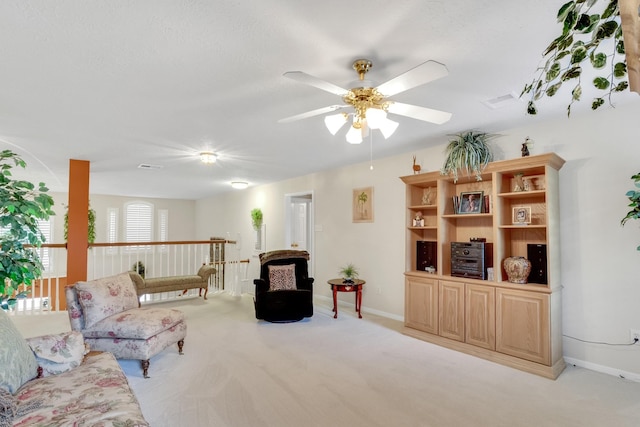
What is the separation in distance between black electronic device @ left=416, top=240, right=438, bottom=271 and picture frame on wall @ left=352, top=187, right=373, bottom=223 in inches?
43.8

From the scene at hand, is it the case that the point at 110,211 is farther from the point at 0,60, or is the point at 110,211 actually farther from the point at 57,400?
the point at 57,400

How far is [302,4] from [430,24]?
2.29ft

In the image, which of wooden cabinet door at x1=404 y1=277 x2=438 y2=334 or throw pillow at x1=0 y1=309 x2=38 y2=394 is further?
wooden cabinet door at x1=404 y1=277 x2=438 y2=334

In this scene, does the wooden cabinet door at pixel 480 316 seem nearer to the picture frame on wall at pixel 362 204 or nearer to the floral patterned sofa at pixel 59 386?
the picture frame on wall at pixel 362 204

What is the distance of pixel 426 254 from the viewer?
4.14 meters

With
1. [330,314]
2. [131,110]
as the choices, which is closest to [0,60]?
[131,110]

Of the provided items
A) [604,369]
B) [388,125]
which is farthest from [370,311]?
[388,125]

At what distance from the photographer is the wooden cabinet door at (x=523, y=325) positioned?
9.73 feet

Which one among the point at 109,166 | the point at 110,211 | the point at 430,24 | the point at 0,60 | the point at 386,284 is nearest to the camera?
the point at 430,24

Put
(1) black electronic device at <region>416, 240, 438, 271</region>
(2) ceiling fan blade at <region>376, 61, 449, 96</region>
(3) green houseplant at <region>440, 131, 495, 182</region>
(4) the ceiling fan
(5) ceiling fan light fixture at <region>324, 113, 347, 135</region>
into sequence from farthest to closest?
(1) black electronic device at <region>416, 240, 438, 271</region> → (3) green houseplant at <region>440, 131, 495, 182</region> → (5) ceiling fan light fixture at <region>324, 113, 347, 135</region> → (4) the ceiling fan → (2) ceiling fan blade at <region>376, 61, 449, 96</region>

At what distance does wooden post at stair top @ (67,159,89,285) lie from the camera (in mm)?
4461

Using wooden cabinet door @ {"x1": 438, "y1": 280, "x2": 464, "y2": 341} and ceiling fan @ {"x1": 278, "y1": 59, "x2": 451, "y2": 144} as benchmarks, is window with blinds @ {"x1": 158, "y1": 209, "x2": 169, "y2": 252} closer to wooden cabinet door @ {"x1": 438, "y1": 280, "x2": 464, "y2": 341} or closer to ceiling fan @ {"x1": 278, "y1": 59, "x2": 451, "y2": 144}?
wooden cabinet door @ {"x1": 438, "y1": 280, "x2": 464, "y2": 341}

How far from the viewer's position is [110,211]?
368 inches

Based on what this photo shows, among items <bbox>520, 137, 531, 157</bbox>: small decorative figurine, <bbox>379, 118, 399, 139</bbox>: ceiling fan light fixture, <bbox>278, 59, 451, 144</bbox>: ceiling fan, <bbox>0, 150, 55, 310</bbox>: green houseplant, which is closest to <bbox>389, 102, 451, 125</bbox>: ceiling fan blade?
<bbox>278, 59, 451, 144</bbox>: ceiling fan
